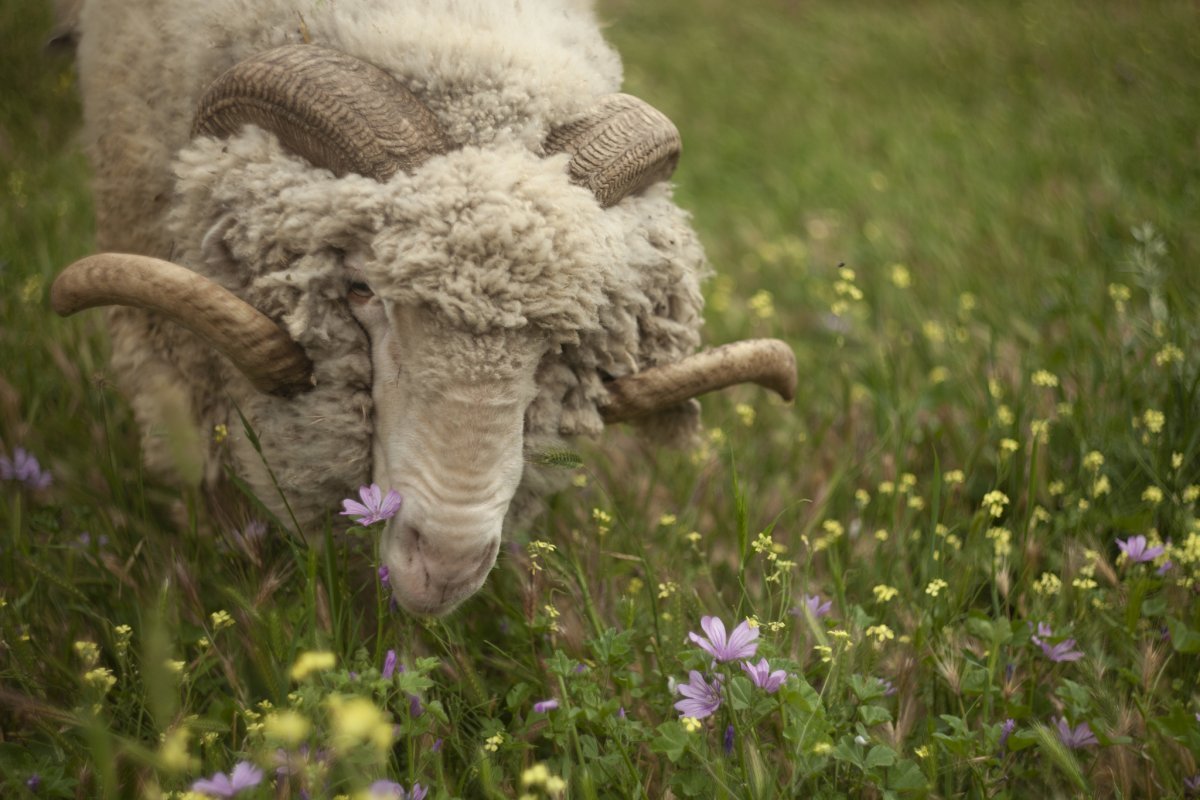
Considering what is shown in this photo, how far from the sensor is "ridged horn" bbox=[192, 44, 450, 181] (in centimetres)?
204

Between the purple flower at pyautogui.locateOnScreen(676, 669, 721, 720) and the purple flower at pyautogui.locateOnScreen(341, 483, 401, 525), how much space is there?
0.73 meters

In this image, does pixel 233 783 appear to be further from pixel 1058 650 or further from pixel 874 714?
pixel 1058 650

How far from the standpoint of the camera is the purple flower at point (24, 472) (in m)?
2.71

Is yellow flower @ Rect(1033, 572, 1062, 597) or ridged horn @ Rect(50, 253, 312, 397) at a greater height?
ridged horn @ Rect(50, 253, 312, 397)

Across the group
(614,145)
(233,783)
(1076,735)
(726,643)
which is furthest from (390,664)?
(1076,735)

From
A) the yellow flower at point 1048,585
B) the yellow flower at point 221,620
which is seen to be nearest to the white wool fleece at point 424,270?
the yellow flower at point 221,620

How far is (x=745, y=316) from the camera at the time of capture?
477 cm

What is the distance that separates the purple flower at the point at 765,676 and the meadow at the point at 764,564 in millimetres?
13

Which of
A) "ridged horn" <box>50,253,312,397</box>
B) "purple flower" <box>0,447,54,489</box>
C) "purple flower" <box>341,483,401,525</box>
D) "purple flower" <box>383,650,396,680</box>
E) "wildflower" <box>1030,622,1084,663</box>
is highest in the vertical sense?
"ridged horn" <box>50,253,312,397</box>

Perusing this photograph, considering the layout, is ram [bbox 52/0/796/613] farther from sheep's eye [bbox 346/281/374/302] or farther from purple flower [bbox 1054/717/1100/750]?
purple flower [bbox 1054/717/1100/750]

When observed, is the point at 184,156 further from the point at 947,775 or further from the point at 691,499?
the point at 947,775

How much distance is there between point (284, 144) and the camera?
7.24 feet

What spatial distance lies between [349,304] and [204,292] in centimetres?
34

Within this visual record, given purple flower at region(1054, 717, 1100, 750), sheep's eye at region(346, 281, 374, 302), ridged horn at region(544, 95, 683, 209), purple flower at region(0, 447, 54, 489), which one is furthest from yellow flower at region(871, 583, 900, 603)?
purple flower at region(0, 447, 54, 489)
